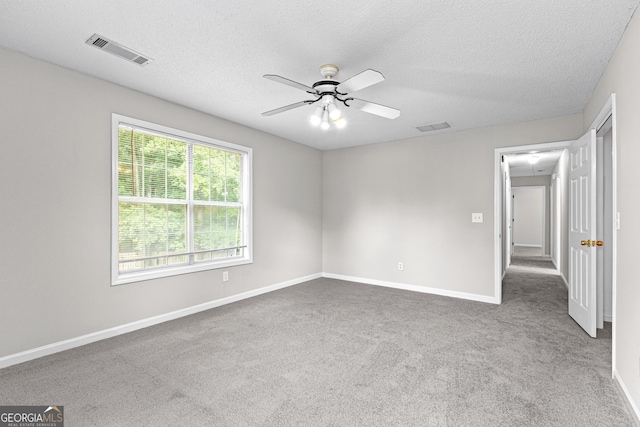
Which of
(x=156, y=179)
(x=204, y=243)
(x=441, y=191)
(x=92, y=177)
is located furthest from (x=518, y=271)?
(x=92, y=177)

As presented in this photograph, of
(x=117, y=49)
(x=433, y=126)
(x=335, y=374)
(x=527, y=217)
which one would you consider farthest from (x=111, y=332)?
(x=527, y=217)

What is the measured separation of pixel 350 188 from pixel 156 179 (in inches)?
132

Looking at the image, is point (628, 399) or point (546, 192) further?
point (546, 192)

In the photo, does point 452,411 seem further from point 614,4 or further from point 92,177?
point 92,177

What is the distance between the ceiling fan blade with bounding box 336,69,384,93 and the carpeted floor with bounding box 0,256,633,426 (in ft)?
7.17

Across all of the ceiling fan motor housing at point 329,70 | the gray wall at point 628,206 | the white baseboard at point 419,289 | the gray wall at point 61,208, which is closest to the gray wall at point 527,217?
the white baseboard at point 419,289

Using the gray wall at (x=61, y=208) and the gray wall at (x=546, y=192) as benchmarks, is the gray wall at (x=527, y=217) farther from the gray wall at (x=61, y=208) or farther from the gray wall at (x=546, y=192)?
the gray wall at (x=61, y=208)

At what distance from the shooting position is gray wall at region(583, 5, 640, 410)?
1.91m

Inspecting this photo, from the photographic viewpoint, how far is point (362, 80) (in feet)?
7.54

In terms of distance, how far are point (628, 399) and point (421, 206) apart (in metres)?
3.35

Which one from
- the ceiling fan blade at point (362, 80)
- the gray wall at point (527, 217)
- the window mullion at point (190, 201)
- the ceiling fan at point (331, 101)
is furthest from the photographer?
the gray wall at point (527, 217)

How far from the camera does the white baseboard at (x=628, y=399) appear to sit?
1.80 metres

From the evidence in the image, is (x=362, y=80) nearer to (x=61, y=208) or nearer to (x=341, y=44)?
(x=341, y=44)

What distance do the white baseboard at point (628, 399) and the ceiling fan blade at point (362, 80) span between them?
2580mm
